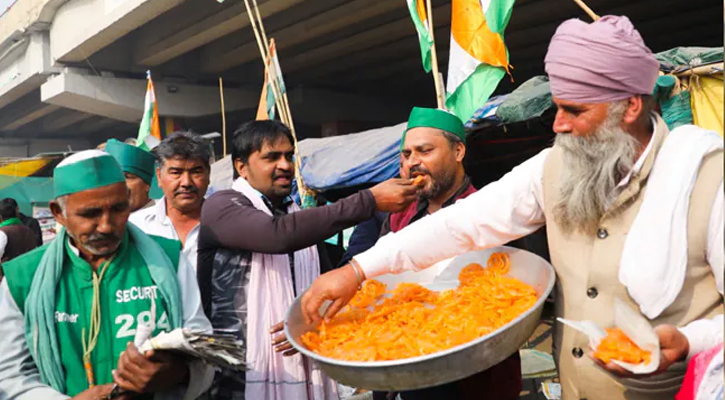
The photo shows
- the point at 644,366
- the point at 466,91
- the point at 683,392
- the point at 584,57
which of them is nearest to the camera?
the point at 644,366

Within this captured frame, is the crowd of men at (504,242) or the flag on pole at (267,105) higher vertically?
the flag on pole at (267,105)

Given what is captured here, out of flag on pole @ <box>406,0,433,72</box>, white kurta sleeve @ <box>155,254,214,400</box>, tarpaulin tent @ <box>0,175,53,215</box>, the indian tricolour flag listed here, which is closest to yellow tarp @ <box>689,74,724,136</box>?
the indian tricolour flag

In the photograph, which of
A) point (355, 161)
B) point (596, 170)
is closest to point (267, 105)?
point (355, 161)

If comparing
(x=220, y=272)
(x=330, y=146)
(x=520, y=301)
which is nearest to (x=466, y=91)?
(x=220, y=272)

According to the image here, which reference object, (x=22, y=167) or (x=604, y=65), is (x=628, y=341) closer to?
(x=604, y=65)

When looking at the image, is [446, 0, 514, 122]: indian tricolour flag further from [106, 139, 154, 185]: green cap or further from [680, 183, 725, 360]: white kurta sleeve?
[680, 183, 725, 360]: white kurta sleeve

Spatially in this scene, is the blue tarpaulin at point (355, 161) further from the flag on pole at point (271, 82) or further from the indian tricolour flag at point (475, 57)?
the indian tricolour flag at point (475, 57)

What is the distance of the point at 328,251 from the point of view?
3.52m

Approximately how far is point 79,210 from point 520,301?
146cm

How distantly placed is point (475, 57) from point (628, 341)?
359 cm

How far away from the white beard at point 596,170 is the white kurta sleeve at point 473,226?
17 cm

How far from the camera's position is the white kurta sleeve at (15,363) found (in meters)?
1.93

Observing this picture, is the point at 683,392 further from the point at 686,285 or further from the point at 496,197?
the point at 496,197

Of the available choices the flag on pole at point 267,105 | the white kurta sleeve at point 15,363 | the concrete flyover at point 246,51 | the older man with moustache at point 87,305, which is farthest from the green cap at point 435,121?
the concrete flyover at point 246,51
